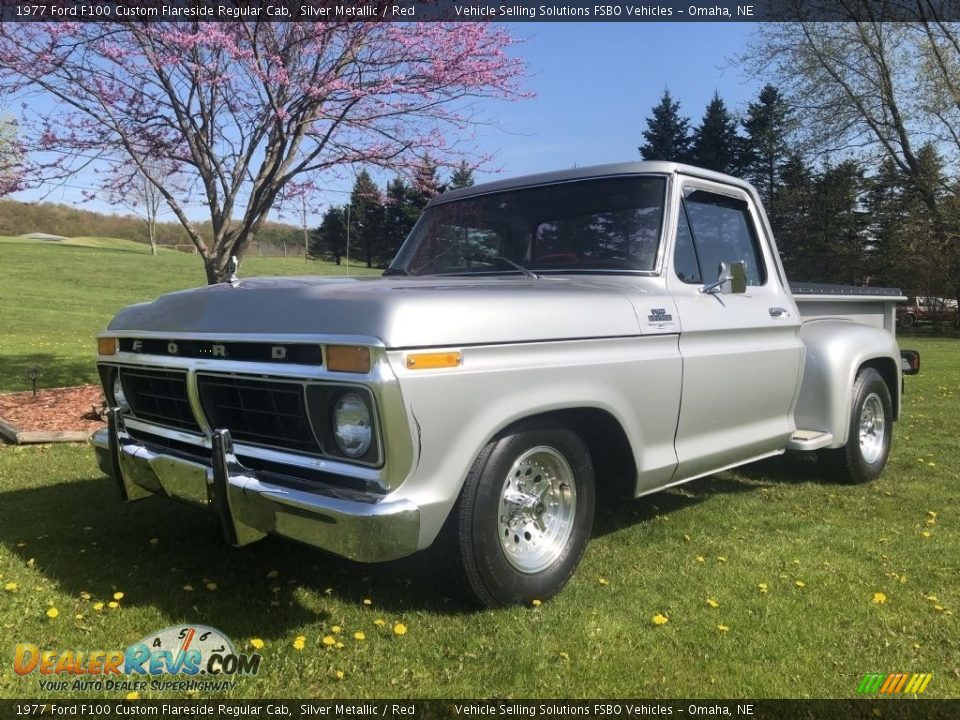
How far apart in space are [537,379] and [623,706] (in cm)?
123

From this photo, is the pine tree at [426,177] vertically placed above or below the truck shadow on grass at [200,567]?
above

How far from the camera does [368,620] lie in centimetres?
308

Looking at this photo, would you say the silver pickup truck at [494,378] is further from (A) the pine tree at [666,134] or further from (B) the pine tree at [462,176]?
(A) the pine tree at [666,134]

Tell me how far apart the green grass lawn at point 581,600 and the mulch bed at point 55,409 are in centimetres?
193

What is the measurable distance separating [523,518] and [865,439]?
11.7 ft

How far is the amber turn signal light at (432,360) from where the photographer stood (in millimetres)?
2572

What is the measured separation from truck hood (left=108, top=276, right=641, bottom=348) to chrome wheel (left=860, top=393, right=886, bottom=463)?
3015 millimetres

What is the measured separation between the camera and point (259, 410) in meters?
2.91

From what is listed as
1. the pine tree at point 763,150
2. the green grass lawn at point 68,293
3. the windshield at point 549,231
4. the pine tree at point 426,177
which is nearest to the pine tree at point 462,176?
the pine tree at point 426,177

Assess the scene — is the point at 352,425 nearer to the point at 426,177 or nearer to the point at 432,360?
the point at 432,360

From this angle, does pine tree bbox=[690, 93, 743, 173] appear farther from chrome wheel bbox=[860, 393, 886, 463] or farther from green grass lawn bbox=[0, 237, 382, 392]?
chrome wheel bbox=[860, 393, 886, 463]

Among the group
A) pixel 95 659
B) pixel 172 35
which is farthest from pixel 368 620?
pixel 172 35

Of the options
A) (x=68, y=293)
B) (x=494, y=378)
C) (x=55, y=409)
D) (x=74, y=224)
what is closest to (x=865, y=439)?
(x=494, y=378)

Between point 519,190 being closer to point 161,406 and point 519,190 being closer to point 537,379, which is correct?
point 537,379
